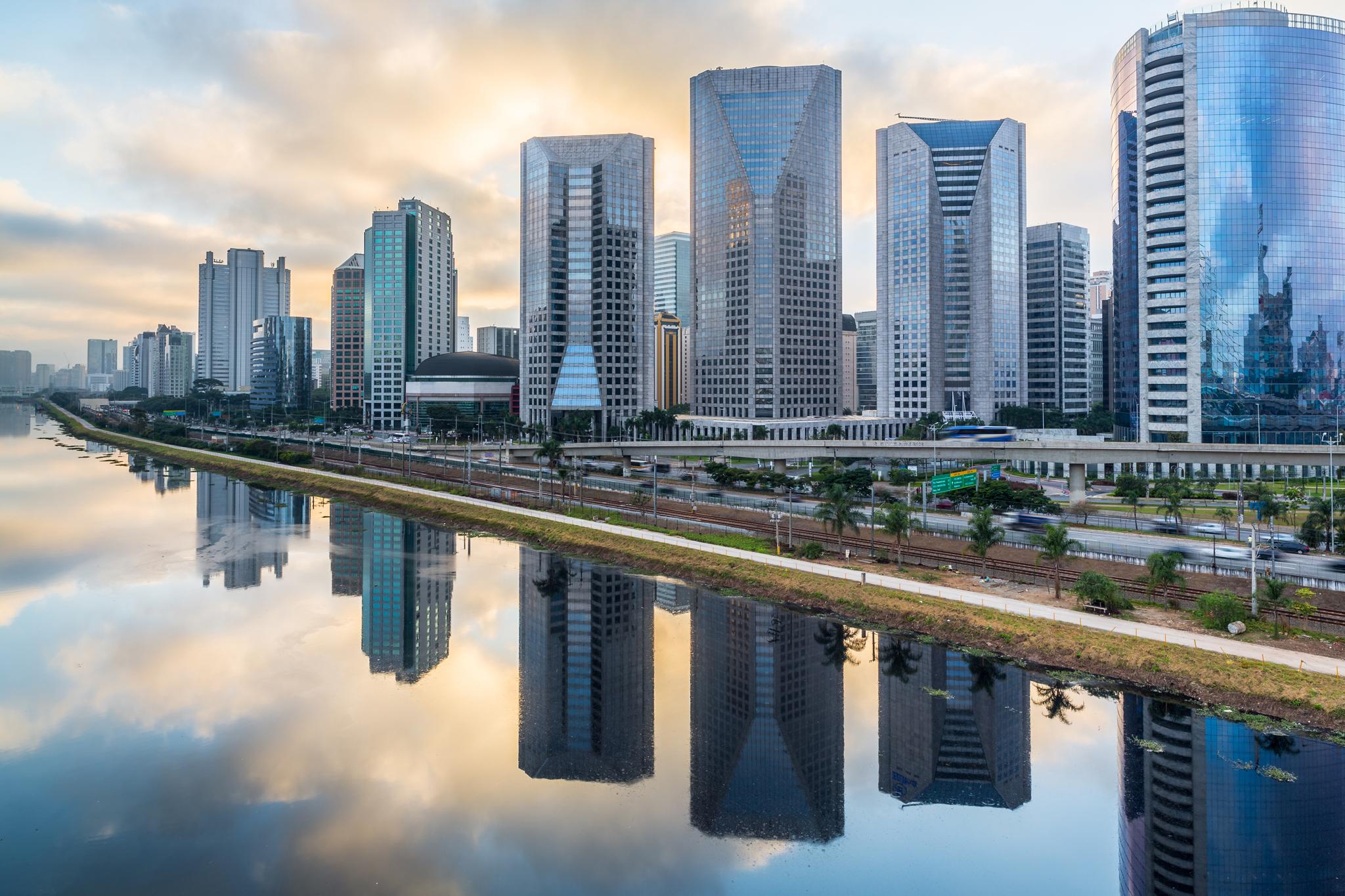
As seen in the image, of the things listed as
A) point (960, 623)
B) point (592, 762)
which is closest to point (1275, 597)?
point (960, 623)

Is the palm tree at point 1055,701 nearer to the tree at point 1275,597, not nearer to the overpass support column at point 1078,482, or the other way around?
the tree at point 1275,597

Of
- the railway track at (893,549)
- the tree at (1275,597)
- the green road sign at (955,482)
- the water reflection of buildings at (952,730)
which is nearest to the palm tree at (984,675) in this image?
the water reflection of buildings at (952,730)

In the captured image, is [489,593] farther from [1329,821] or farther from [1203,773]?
[1329,821]

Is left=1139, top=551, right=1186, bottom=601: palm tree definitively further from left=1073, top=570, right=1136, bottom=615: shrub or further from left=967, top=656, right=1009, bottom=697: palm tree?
left=967, top=656, right=1009, bottom=697: palm tree

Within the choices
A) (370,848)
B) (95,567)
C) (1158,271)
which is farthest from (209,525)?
(1158,271)

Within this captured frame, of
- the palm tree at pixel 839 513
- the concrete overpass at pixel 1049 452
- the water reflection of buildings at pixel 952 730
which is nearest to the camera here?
the water reflection of buildings at pixel 952 730

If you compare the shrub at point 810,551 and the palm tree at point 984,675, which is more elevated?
the shrub at point 810,551
